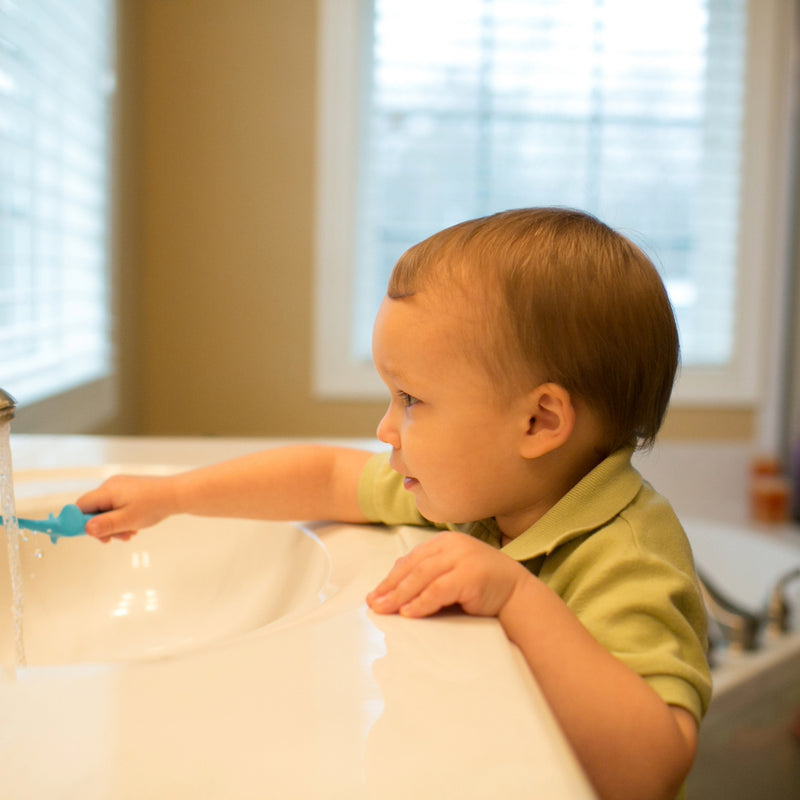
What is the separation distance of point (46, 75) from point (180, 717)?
146cm

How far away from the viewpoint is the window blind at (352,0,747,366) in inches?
94.0

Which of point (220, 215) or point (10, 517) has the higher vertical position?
point (220, 215)

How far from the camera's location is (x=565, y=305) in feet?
1.72

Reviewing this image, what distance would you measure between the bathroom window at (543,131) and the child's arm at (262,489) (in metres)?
1.72

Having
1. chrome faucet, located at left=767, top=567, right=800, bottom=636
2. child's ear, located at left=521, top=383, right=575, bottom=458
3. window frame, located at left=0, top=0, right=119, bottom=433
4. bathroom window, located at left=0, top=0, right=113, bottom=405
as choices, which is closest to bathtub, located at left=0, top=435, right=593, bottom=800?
child's ear, located at left=521, top=383, right=575, bottom=458

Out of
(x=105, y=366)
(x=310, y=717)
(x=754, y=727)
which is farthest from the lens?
(x=105, y=366)

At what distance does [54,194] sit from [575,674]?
4.64 feet

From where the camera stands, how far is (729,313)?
2.58 m

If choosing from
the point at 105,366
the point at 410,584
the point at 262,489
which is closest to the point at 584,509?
the point at 410,584

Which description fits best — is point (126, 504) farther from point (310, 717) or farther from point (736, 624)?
point (736, 624)

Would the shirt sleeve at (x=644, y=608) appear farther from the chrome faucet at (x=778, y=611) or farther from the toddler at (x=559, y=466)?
the chrome faucet at (x=778, y=611)

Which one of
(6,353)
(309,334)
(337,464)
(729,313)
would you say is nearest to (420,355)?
(337,464)

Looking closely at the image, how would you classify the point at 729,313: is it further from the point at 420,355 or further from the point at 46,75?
the point at 420,355

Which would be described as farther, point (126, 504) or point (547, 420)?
point (126, 504)
